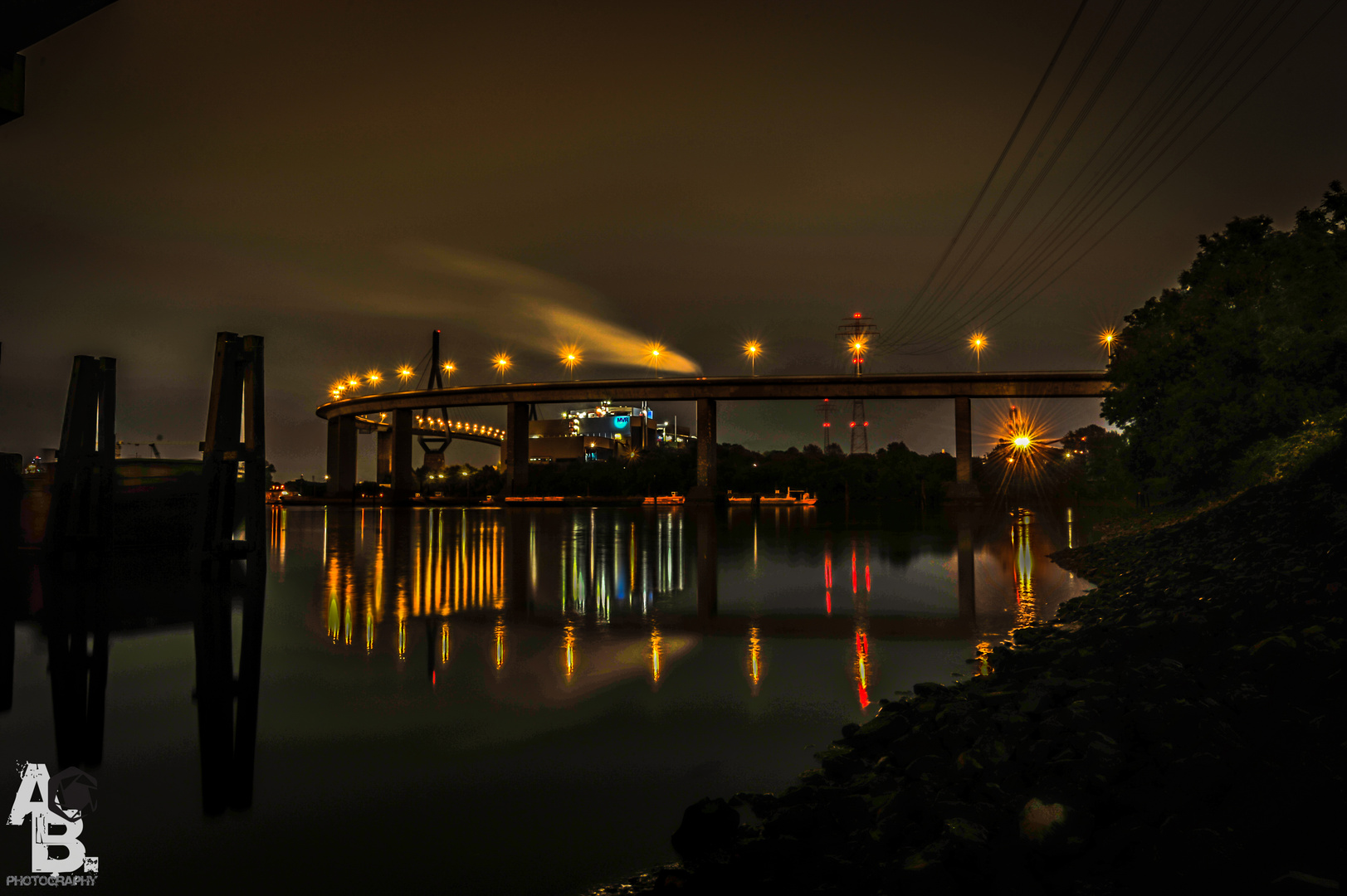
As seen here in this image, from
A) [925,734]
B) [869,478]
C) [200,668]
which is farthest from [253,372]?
[869,478]

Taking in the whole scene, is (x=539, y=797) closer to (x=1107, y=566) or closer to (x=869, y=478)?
(x=1107, y=566)

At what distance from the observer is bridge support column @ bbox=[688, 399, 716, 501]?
99.6 m

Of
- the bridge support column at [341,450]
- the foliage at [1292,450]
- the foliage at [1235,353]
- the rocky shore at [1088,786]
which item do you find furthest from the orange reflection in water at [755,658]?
the bridge support column at [341,450]

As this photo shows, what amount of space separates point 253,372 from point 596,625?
17.5 meters

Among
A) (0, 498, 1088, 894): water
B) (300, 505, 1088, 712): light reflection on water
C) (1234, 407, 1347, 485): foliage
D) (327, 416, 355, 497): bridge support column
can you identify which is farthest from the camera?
(327, 416, 355, 497): bridge support column

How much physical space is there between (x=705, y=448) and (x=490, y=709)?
316ft

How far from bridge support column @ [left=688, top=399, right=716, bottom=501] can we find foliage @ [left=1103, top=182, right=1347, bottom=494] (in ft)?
219

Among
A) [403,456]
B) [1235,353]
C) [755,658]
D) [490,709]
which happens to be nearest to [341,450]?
[403,456]

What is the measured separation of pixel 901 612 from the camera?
15328mm

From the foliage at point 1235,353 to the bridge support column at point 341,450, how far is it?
12428 cm

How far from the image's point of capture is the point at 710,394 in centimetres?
10512

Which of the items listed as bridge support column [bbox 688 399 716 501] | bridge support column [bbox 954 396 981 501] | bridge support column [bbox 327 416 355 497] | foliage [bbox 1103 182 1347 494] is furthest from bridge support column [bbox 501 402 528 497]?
foliage [bbox 1103 182 1347 494]

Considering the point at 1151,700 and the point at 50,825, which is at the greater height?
the point at 1151,700

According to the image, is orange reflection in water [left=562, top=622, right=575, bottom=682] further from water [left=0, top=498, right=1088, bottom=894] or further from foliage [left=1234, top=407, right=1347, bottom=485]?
foliage [left=1234, top=407, right=1347, bottom=485]
